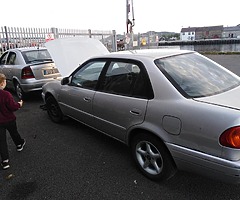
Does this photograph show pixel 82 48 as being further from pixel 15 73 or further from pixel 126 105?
pixel 126 105

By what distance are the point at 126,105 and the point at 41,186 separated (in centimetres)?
146

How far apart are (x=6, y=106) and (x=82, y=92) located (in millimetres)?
1124

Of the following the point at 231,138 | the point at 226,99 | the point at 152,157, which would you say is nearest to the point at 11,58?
the point at 152,157

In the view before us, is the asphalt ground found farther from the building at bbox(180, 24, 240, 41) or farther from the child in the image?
the building at bbox(180, 24, 240, 41)

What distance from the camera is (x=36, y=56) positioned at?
6309 mm

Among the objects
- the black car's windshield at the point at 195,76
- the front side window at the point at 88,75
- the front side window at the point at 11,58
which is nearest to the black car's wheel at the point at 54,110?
the front side window at the point at 88,75

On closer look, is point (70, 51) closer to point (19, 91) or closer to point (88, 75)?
point (88, 75)

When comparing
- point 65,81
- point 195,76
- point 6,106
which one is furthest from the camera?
point 65,81

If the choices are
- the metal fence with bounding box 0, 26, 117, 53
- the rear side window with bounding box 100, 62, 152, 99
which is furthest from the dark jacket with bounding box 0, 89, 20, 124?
the metal fence with bounding box 0, 26, 117, 53

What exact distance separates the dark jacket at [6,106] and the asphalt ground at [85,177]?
2.29 feet

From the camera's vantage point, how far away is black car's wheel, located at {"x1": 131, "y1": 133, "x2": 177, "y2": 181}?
2.37m

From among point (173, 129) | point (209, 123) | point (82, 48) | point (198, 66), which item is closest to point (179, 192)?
point (173, 129)

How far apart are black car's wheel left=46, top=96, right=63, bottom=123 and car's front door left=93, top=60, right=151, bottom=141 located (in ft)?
4.60

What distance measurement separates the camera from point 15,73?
6.13m
